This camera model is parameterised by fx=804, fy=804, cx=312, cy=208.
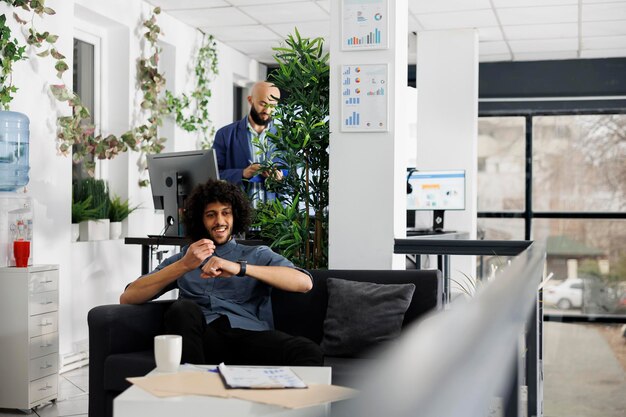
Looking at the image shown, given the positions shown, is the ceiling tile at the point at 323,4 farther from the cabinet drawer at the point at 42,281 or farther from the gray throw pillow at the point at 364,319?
the gray throw pillow at the point at 364,319

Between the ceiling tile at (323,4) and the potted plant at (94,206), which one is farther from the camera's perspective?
the ceiling tile at (323,4)

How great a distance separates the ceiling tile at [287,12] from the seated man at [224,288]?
3.25 m

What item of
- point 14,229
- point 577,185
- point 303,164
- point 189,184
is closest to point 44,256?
point 14,229

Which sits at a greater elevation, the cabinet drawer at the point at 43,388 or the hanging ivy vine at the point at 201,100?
the hanging ivy vine at the point at 201,100

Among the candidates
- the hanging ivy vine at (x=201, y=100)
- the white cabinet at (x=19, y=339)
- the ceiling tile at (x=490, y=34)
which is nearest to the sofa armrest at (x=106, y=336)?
the white cabinet at (x=19, y=339)

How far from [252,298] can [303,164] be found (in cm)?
92

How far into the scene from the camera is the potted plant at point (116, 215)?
572 centimetres

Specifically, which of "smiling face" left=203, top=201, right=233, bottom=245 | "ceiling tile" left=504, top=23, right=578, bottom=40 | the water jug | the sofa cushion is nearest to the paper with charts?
the sofa cushion

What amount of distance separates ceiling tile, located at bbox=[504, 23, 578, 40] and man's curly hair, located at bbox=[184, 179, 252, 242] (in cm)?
431

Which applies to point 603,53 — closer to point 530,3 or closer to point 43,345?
point 530,3

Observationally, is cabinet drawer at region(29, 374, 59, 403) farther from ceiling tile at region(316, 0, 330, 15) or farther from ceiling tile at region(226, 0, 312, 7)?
ceiling tile at region(316, 0, 330, 15)

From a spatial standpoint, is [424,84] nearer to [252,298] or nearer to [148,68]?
[148,68]

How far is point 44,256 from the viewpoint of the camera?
4938 mm

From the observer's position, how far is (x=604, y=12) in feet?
21.0
